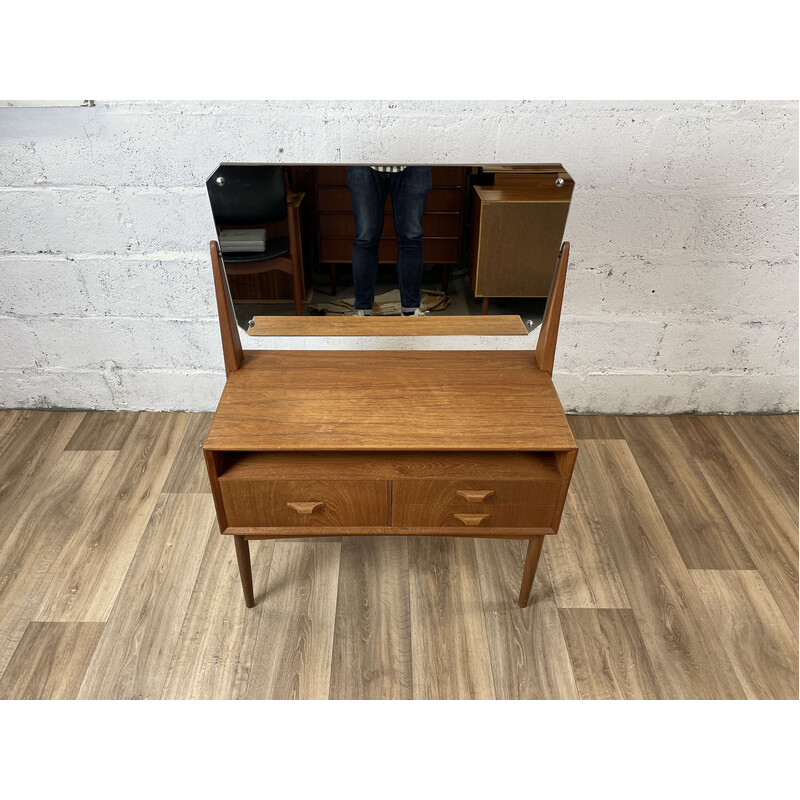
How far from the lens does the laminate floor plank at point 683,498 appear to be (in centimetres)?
177

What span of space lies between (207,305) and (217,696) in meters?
1.14

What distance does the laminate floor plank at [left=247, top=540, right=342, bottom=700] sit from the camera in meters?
1.45

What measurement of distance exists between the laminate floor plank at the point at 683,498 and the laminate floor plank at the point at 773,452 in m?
0.21

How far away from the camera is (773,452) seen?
213 centimetres

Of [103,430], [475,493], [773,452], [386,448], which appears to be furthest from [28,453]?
[773,452]

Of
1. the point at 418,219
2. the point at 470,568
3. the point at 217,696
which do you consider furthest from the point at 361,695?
the point at 418,219

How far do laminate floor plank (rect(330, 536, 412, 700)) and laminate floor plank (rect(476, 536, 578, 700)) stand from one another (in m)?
0.21

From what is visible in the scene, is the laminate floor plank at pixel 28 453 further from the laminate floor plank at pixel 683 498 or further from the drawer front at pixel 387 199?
the laminate floor plank at pixel 683 498

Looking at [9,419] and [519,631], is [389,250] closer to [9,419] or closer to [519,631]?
[519,631]

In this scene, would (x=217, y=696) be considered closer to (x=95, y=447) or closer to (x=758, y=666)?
(x=95, y=447)

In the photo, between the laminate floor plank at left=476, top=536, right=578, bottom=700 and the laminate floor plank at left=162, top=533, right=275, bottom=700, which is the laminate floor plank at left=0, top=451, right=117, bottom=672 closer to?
the laminate floor plank at left=162, top=533, right=275, bottom=700

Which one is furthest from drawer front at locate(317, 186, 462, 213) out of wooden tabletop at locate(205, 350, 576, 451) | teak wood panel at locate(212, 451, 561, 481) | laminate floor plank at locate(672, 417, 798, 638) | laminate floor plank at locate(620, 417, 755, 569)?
laminate floor plank at locate(672, 417, 798, 638)

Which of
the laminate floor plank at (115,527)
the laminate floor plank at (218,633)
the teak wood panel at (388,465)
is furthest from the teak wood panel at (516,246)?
the laminate floor plank at (115,527)

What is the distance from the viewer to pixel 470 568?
5.66ft
